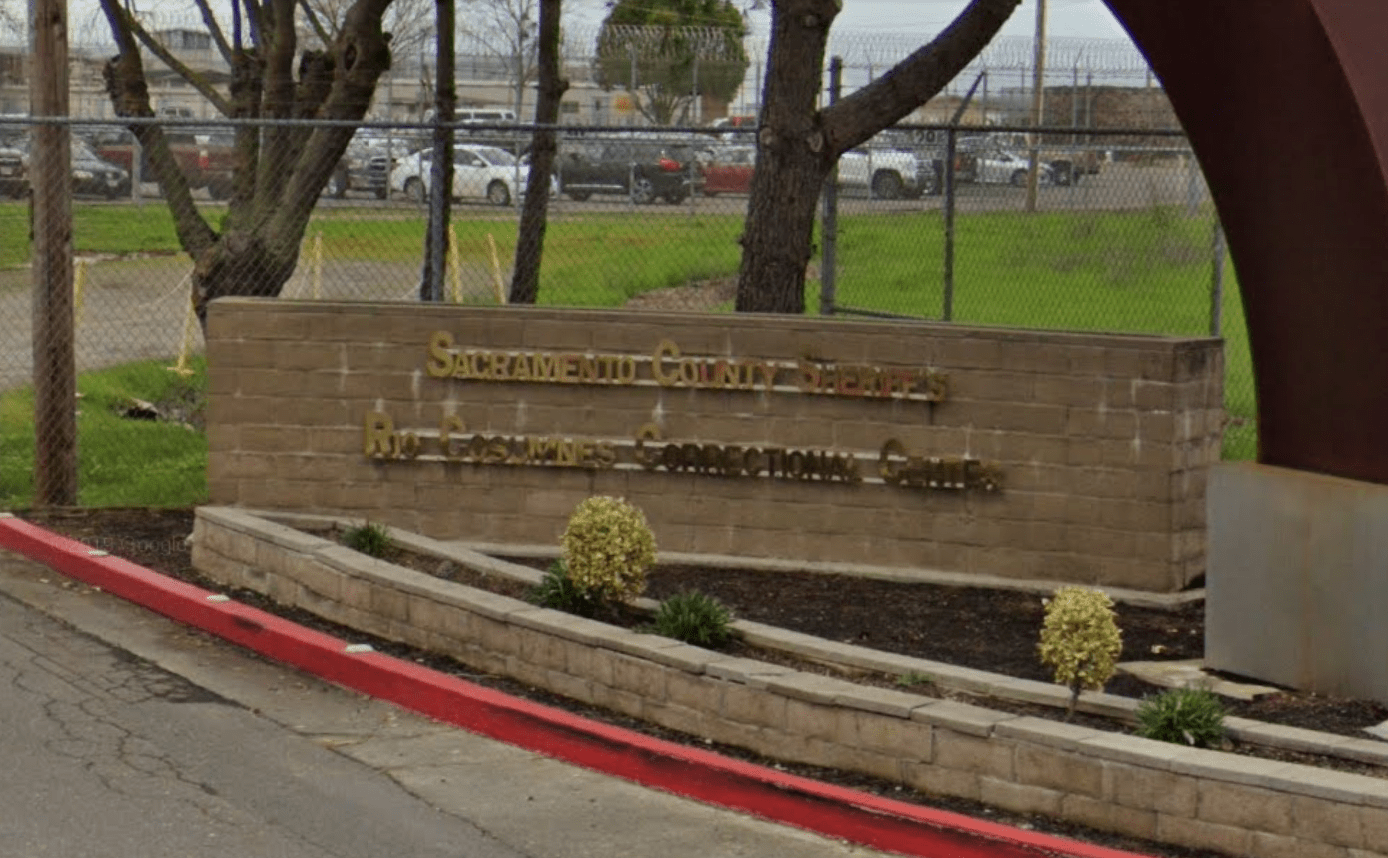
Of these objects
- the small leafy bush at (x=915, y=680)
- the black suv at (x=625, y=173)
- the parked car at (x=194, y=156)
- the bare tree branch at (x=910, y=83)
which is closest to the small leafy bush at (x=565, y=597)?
A: the small leafy bush at (x=915, y=680)

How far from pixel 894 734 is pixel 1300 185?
267 centimetres

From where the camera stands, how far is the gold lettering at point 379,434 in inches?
452

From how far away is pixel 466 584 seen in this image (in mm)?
10133

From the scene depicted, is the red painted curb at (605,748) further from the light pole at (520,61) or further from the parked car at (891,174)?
the light pole at (520,61)

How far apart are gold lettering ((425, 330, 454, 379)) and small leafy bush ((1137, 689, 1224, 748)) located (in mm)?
5090

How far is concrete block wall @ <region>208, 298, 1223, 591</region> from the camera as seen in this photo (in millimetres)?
10594

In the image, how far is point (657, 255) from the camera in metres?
18.4

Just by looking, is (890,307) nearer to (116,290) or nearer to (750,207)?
(750,207)

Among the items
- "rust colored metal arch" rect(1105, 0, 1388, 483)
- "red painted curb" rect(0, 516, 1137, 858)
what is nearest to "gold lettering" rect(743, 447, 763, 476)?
"red painted curb" rect(0, 516, 1137, 858)

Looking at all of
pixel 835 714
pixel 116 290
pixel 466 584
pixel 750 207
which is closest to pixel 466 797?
pixel 835 714

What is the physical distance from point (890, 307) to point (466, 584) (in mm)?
8187

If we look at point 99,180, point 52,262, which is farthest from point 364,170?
point 52,262

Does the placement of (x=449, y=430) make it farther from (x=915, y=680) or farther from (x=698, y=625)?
(x=915, y=680)

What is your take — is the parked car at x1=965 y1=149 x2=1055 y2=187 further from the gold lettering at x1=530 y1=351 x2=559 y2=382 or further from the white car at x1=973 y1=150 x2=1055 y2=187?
the gold lettering at x1=530 y1=351 x2=559 y2=382
